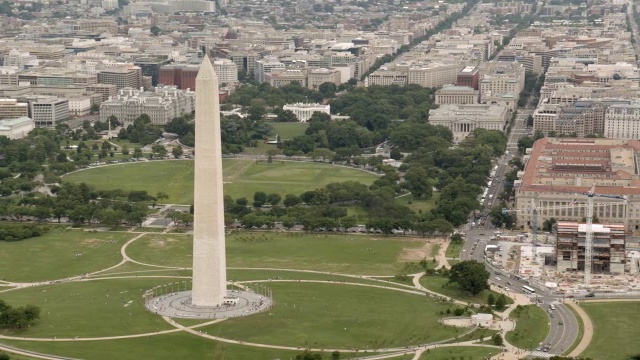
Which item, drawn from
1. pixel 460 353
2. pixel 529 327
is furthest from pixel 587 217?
pixel 460 353

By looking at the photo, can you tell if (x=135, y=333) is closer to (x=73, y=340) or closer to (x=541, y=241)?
(x=73, y=340)

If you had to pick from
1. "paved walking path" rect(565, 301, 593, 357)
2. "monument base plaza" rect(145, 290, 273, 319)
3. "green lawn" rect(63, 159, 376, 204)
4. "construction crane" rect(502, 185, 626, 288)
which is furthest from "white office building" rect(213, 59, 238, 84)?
"paved walking path" rect(565, 301, 593, 357)

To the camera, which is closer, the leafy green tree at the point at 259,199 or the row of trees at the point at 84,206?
the row of trees at the point at 84,206

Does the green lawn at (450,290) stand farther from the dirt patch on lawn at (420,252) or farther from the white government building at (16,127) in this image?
the white government building at (16,127)

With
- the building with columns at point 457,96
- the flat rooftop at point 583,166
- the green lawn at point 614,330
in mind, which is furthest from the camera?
the building with columns at point 457,96

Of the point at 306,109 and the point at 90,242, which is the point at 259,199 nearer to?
the point at 90,242

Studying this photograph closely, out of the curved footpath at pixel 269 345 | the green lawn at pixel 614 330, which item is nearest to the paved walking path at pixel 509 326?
the curved footpath at pixel 269 345
